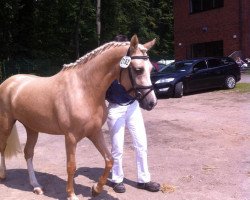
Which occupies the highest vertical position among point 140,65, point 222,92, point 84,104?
point 140,65

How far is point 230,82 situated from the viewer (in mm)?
18719

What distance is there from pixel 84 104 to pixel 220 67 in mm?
14345

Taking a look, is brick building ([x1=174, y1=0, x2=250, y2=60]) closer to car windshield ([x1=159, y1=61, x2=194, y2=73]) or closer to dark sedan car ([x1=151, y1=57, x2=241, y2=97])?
dark sedan car ([x1=151, y1=57, x2=241, y2=97])

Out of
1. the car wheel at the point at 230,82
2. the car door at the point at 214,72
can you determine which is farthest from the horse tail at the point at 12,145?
the car wheel at the point at 230,82

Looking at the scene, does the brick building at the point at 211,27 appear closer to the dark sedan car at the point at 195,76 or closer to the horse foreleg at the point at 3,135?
the dark sedan car at the point at 195,76

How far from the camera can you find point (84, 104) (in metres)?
4.82

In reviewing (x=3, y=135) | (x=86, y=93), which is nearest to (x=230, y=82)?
(x=3, y=135)

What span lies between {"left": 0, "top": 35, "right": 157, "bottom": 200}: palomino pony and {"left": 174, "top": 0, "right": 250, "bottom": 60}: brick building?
23171 millimetres

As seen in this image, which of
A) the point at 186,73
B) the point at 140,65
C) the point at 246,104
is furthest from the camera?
the point at 186,73

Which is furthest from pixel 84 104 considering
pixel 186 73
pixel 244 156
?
pixel 186 73

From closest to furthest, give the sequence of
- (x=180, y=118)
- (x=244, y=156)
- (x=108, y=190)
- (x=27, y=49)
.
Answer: (x=108, y=190) → (x=244, y=156) → (x=180, y=118) → (x=27, y=49)

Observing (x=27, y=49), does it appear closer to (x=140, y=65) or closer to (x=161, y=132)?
(x=161, y=132)

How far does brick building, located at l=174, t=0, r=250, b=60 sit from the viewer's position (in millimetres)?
26578

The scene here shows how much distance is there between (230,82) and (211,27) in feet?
35.4
